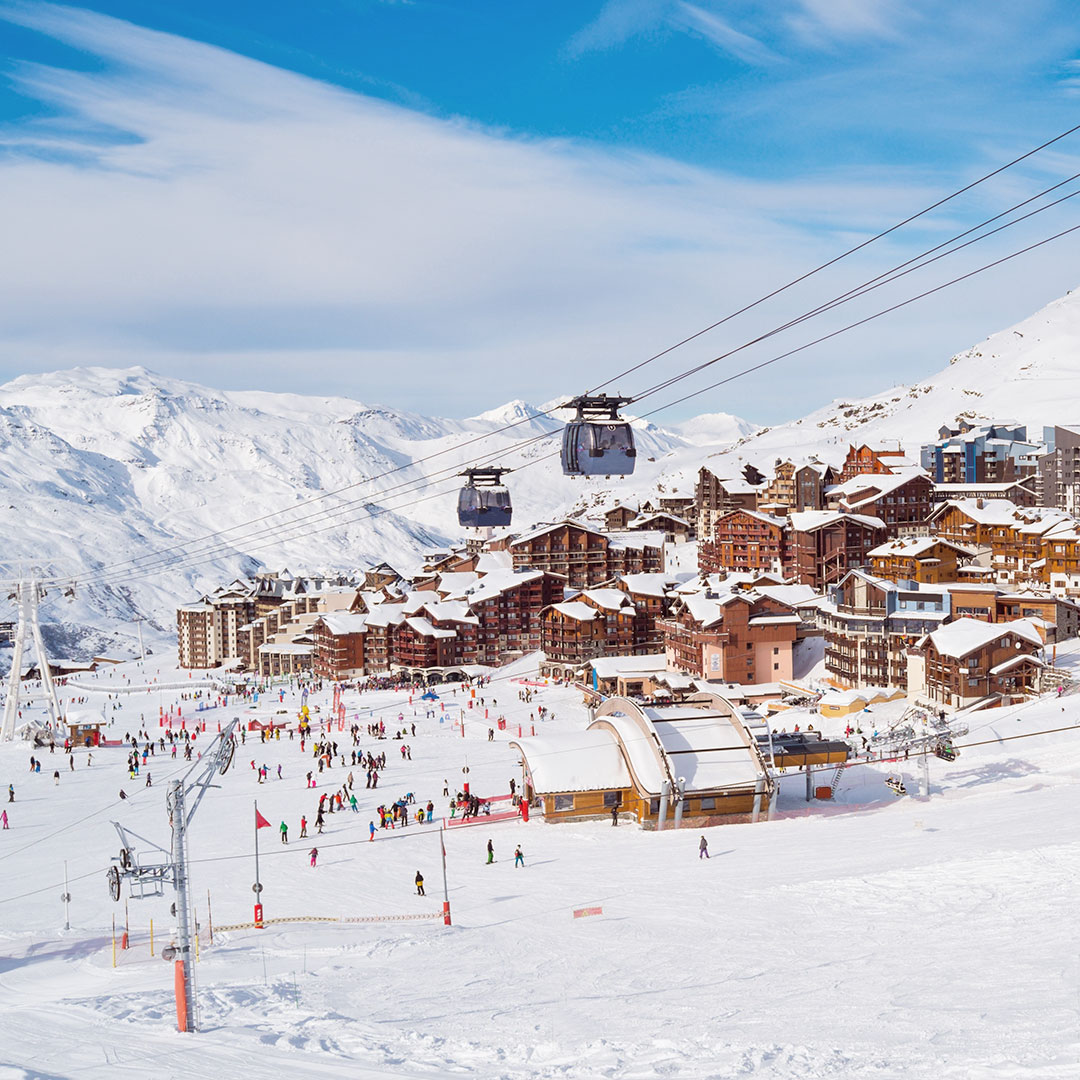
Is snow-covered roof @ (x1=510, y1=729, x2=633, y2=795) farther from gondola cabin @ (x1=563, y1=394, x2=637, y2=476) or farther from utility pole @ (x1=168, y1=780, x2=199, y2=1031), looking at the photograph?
utility pole @ (x1=168, y1=780, x2=199, y2=1031)

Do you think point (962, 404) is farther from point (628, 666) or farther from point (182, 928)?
point (182, 928)

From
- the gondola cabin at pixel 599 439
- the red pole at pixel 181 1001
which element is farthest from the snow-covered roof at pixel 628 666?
the red pole at pixel 181 1001

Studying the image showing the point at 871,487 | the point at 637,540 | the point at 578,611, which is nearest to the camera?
the point at 578,611

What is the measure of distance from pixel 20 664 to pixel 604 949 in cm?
5164

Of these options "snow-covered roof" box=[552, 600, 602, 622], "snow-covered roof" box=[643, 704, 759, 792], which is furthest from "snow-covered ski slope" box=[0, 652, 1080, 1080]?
"snow-covered roof" box=[552, 600, 602, 622]

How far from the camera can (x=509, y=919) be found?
22438mm

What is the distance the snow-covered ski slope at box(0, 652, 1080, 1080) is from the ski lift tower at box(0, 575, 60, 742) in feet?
90.6

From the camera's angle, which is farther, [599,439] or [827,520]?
[827,520]

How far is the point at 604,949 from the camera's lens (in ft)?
63.8

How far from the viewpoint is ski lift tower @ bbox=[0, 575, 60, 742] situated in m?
61.8

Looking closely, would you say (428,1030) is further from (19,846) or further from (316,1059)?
(19,846)

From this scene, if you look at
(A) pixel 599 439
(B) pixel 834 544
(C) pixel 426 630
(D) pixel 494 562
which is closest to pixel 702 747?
(A) pixel 599 439

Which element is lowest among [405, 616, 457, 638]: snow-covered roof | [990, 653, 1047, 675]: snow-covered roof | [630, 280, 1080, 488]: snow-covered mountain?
[990, 653, 1047, 675]: snow-covered roof

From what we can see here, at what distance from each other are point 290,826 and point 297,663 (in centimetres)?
7216
